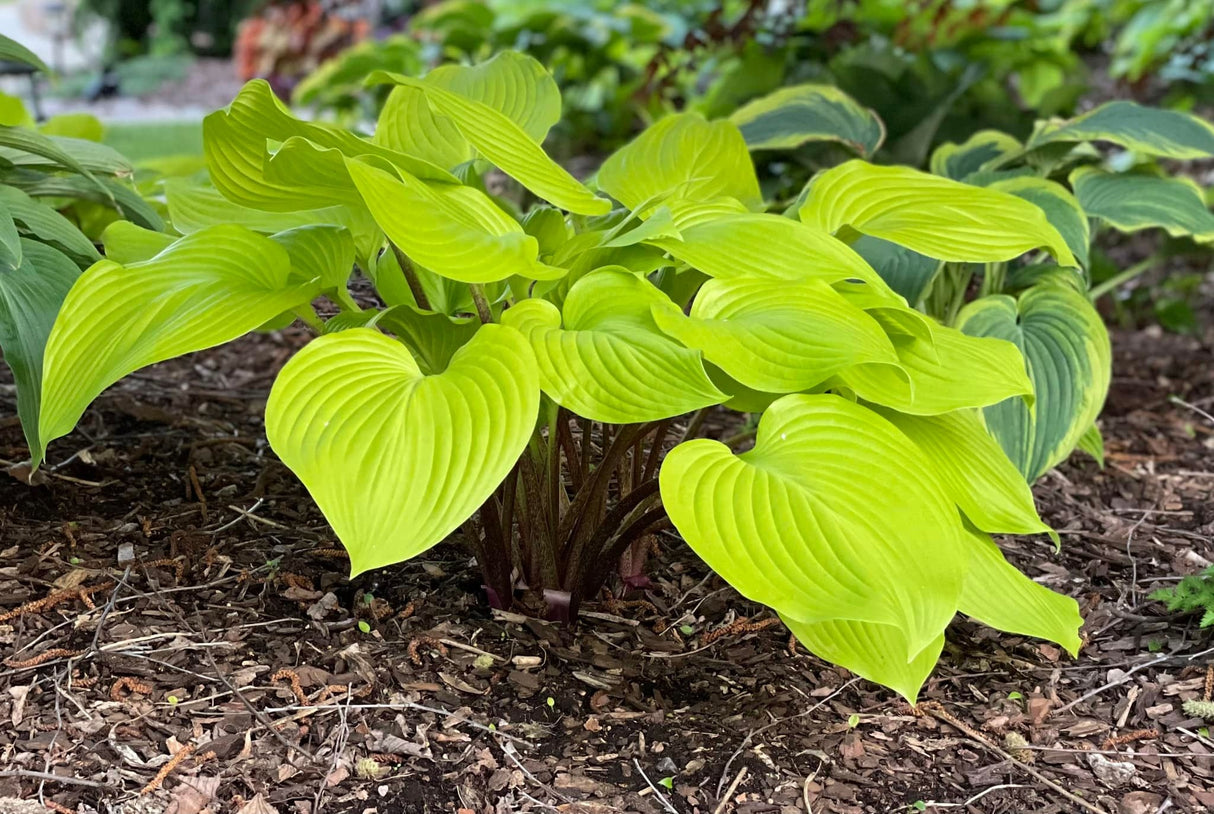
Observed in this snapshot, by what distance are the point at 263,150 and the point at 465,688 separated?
71cm

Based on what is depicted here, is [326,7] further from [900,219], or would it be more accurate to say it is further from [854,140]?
[900,219]

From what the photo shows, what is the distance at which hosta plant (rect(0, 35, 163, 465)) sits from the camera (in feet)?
4.25

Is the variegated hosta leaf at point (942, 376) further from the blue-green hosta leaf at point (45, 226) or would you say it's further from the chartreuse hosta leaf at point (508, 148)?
the blue-green hosta leaf at point (45, 226)

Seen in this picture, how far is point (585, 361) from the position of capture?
3.48ft

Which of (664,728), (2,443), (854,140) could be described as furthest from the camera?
(854,140)

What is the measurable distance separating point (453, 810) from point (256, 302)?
63 centimetres

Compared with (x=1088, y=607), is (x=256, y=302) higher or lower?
higher

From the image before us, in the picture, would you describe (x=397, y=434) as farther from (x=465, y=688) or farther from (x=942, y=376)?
(x=942, y=376)

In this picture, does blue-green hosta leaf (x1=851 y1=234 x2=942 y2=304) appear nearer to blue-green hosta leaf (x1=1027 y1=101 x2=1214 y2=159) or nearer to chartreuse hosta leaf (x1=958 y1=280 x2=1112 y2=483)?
chartreuse hosta leaf (x1=958 y1=280 x2=1112 y2=483)

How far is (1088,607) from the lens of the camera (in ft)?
5.20

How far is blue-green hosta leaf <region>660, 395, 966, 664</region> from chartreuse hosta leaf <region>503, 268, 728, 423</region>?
0.08 m

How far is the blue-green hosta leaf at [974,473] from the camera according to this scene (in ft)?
4.10

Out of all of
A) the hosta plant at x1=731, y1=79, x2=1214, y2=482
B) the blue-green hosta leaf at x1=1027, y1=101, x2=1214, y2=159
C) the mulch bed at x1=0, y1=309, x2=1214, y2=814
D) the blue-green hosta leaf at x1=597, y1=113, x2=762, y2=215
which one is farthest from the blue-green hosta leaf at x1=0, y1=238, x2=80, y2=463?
the blue-green hosta leaf at x1=1027, y1=101, x2=1214, y2=159

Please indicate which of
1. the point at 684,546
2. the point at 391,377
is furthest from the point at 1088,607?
the point at 391,377
